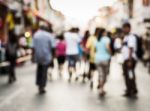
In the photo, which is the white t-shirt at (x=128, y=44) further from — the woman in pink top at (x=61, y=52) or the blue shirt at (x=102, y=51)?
the woman in pink top at (x=61, y=52)

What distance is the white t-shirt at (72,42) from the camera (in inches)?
814

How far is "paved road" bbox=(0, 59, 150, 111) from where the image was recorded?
42.6 feet

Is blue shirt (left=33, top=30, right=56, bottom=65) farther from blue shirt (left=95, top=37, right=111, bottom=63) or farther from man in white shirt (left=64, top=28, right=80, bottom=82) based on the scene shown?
man in white shirt (left=64, top=28, right=80, bottom=82)

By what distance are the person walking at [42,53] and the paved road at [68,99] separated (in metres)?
0.45

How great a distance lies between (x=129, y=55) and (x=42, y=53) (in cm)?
281

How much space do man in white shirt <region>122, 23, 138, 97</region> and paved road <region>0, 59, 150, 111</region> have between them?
0.46m

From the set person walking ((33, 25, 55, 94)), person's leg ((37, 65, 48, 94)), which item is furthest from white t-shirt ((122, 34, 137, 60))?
person's leg ((37, 65, 48, 94))

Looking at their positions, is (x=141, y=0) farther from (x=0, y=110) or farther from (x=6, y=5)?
(x=0, y=110)

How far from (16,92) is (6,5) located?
24.9 meters

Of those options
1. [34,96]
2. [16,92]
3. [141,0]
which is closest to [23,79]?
[16,92]

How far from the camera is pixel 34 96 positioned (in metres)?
15.7

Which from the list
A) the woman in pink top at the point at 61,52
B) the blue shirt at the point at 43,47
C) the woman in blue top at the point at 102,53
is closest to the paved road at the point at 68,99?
the woman in blue top at the point at 102,53

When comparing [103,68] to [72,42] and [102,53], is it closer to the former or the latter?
[102,53]

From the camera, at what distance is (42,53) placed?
1645cm
